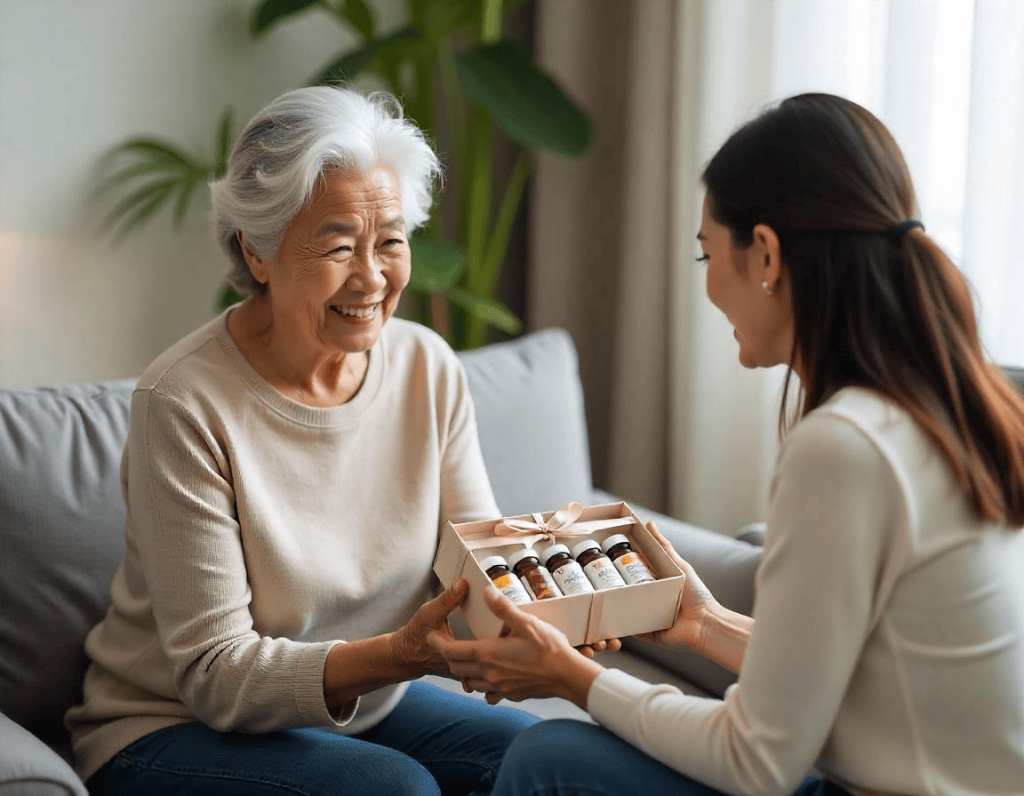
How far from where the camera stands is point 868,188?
3.37ft

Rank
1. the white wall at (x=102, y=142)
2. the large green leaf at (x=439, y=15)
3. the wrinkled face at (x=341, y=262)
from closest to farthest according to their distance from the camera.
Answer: the wrinkled face at (x=341, y=262) < the white wall at (x=102, y=142) < the large green leaf at (x=439, y=15)

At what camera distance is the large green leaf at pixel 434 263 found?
7.26ft

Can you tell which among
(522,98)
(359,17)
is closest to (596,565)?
(522,98)

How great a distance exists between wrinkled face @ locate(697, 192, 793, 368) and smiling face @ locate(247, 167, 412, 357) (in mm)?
525

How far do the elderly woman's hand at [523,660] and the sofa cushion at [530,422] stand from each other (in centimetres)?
73

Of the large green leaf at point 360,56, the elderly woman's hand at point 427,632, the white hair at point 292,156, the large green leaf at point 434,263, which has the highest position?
the large green leaf at point 360,56

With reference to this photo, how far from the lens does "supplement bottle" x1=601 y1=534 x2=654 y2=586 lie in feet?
4.44

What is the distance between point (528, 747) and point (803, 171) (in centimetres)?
67

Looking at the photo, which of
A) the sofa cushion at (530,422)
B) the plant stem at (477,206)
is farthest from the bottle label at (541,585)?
the plant stem at (477,206)

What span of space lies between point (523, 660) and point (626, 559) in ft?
0.76

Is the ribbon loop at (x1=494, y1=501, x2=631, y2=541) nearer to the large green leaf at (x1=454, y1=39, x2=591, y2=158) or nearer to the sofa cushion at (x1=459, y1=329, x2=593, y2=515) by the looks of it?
the sofa cushion at (x1=459, y1=329, x2=593, y2=515)

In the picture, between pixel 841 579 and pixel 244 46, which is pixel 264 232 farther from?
pixel 244 46

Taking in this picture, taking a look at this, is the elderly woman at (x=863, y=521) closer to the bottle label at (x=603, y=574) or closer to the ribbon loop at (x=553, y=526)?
the bottle label at (x=603, y=574)

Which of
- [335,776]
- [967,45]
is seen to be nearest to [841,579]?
[335,776]
